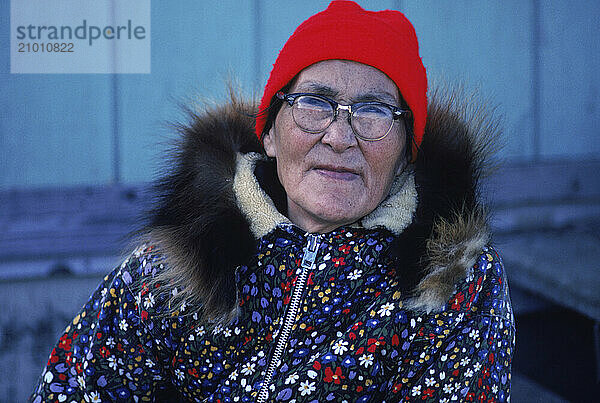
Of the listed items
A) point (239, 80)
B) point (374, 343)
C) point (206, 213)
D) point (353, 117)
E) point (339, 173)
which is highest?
point (239, 80)

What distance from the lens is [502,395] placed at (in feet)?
4.75

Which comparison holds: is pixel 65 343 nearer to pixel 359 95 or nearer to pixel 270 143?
pixel 270 143

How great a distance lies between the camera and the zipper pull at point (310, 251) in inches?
60.2

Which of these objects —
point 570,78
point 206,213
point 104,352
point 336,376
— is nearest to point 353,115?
point 206,213

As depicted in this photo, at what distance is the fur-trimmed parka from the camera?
4.69ft

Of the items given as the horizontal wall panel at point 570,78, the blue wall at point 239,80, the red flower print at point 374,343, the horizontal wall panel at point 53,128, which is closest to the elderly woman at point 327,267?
the red flower print at point 374,343

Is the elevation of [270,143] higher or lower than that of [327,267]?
higher

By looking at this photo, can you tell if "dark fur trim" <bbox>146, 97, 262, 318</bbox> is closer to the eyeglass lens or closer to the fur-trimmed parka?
the fur-trimmed parka

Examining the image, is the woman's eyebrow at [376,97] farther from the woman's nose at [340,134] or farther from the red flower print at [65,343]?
the red flower print at [65,343]

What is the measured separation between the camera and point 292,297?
152cm

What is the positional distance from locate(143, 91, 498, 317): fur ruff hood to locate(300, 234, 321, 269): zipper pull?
0.33 ft

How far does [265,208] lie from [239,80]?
1072 millimetres

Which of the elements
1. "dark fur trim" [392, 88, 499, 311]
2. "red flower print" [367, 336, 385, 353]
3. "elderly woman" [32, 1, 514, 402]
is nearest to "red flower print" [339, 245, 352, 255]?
"elderly woman" [32, 1, 514, 402]

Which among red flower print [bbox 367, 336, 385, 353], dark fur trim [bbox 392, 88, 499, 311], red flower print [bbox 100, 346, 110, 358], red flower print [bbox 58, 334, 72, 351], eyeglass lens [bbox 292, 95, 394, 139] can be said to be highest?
eyeglass lens [bbox 292, 95, 394, 139]
